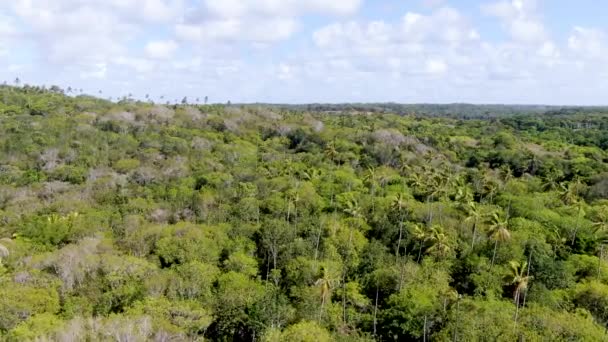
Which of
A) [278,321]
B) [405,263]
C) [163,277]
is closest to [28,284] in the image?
[163,277]

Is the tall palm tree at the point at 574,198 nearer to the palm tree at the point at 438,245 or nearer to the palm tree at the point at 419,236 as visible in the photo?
the palm tree at the point at 438,245

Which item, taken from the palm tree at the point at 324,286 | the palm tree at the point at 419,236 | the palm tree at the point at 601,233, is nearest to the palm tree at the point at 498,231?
the palm tree at the point at 419,236

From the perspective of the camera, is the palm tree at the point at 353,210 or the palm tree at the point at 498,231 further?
the palm tree at the point at 353,210

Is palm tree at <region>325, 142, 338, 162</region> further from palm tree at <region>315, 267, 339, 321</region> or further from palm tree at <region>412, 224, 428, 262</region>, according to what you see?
palm tree at <region>315, 267, 339, 321</region>

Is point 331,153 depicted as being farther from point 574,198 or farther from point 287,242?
point 574,198

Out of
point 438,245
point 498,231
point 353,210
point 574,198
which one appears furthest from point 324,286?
point 574,198

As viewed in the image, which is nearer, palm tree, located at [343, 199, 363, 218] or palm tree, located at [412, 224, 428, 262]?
palm tree, located at [412, 224, 428, 262]

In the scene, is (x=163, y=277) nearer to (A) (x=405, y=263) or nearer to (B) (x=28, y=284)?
(B) (x=28, y=284)

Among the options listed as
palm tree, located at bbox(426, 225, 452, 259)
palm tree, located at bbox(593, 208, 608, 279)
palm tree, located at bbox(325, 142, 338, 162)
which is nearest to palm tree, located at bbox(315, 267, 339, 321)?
palm tree, located at bbox(426, 225, 452, 259)
